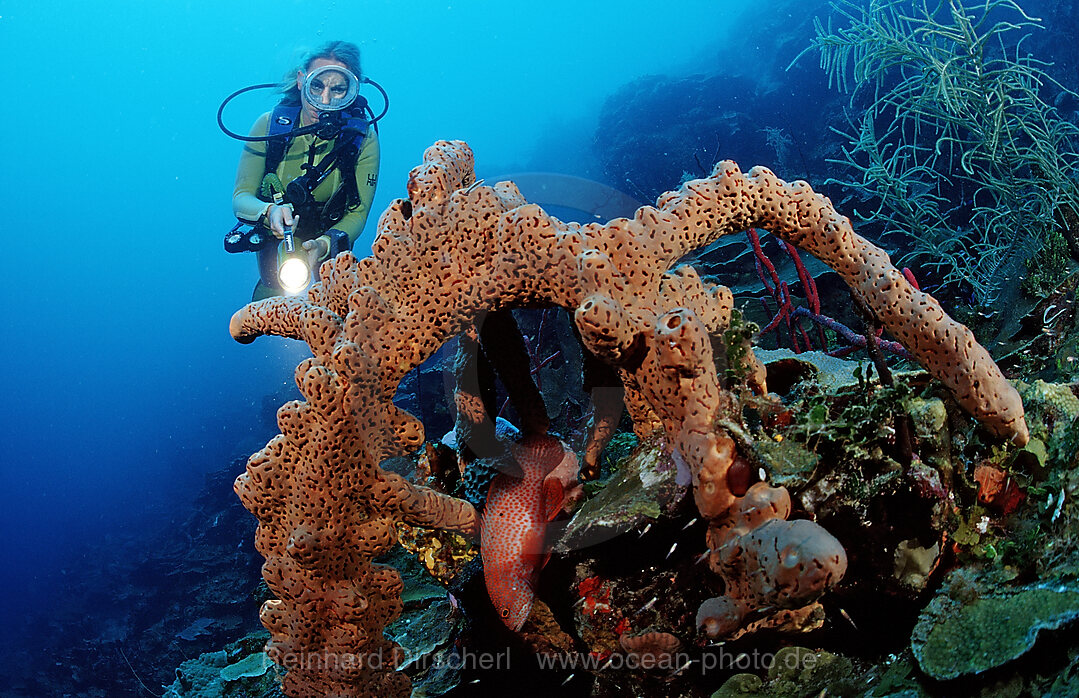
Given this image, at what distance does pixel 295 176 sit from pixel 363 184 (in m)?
0.79

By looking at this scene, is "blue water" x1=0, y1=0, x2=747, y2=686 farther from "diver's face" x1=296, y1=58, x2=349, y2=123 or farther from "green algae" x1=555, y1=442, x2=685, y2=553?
"green algae" x1=555, y1=442, x2=685, y2=553

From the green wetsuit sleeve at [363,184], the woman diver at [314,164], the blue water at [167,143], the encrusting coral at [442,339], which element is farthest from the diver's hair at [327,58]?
the blue water at [167,143]

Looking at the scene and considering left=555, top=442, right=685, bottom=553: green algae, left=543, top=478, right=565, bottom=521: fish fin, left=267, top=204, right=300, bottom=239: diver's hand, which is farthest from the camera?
left=267, top=204, right=300, bottom=239: diver's hand

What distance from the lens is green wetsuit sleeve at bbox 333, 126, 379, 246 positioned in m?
6.55

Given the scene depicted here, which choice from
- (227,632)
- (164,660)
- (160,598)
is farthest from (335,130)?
(160,598)

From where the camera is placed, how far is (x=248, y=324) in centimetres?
224

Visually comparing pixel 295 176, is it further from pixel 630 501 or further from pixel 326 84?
pixel 630 501

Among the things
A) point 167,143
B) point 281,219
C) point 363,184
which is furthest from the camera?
point 167,143

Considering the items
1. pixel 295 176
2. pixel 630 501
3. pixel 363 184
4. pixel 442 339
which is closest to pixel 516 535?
pixel 630 501

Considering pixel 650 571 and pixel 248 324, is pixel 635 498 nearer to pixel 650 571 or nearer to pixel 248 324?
pixel 650 571

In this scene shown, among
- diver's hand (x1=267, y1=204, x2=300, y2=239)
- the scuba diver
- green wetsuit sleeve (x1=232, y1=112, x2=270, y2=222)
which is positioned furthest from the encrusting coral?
green wetsuit sleeve (x1=232, y1=112, x2=270, y2=222)

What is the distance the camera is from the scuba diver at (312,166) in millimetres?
6066

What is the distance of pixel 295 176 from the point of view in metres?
6.55

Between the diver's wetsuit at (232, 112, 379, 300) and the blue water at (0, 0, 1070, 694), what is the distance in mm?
55606
